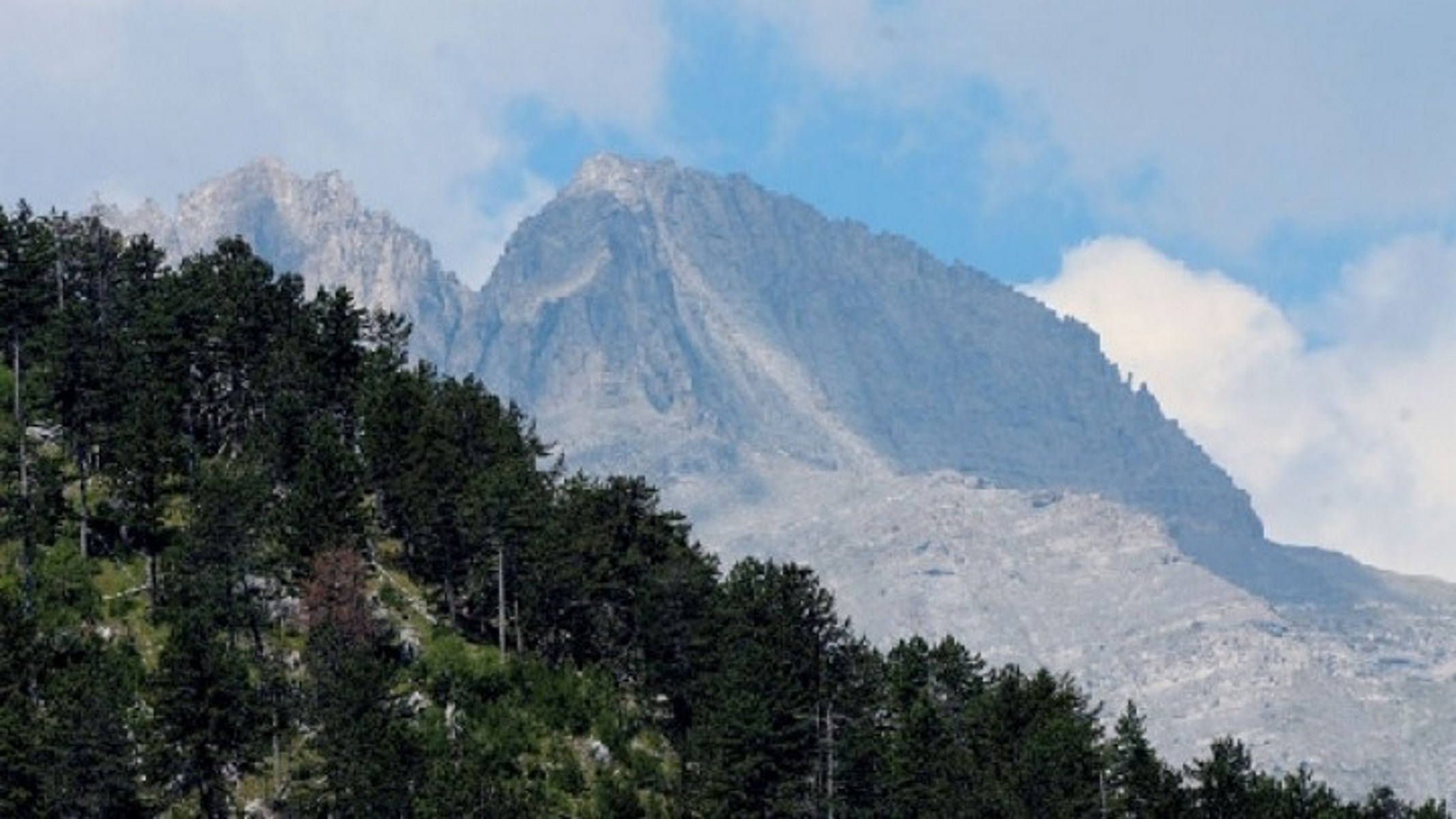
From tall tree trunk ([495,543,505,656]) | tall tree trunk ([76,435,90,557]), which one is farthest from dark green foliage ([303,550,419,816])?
tall tree trunk ([76,435,90,557])

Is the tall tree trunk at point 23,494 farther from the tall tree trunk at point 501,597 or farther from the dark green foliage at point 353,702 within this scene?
the tall tree trunk at point 501,597

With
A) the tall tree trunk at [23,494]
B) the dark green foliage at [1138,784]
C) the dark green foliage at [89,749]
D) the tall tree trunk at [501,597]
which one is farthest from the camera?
the tall tree trunk at [501,597]

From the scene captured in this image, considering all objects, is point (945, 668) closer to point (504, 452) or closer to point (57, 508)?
point (504, 452)

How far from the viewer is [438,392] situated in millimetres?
164500

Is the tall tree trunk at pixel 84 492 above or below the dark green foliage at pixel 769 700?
above

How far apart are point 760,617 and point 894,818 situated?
18.0 m

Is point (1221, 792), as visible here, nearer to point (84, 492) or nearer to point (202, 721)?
point (202, 721)

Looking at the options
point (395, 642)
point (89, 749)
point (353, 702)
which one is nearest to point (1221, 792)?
point (395, 642)

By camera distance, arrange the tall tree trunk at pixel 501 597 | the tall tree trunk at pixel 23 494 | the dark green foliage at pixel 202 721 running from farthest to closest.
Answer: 1. the tall tree trunk at pixel 501 597
2. the tall tree trunk at pixel 23 494
3. the dark green foliage at pixel 202 721

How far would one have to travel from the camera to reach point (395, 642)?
136 metres

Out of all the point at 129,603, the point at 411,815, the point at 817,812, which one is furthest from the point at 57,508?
the point at 817,812

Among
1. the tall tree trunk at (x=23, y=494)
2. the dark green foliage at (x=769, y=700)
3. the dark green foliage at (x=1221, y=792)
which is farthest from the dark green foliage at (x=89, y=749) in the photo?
the dark green foliage at (x=1221, y=792)

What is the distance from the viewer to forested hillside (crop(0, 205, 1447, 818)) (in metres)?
114

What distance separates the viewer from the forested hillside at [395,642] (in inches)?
4508
